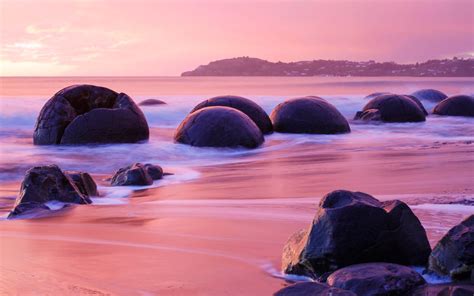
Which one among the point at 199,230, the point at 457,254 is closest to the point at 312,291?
the point at 457,254

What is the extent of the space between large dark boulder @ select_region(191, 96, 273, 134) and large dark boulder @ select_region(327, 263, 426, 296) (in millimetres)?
10155

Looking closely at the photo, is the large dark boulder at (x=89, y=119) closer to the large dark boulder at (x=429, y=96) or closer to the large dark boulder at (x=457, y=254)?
the large dark boulder at (x=457, y=254)

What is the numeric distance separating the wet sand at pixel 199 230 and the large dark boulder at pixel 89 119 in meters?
3.65

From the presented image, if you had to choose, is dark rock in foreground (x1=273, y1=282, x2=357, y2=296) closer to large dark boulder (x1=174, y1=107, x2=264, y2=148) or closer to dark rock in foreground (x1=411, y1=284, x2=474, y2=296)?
dark rock in foreground (x1=411, y1=284, x2=474, y2=296)

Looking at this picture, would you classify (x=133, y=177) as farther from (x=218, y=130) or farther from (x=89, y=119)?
(x=89, y=119)

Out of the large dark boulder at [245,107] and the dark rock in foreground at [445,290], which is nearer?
the dark rock in foreground at [445,290]

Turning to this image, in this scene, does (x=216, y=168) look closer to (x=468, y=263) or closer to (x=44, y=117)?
(x=44, y=117)

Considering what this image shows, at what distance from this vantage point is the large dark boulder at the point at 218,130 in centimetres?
1130

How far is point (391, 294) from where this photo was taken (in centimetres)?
318

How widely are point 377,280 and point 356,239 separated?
435 millimetres

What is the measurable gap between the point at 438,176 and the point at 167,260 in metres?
4.34

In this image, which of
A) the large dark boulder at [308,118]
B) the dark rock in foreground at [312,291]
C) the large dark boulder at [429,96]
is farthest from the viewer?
the large dark boulder at [429,96]

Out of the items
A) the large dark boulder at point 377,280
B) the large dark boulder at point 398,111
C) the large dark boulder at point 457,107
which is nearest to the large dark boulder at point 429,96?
the large dark boulder at point 457,107

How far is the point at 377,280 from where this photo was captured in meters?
3.24
